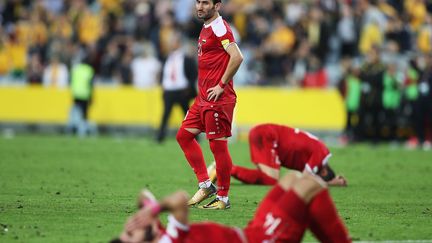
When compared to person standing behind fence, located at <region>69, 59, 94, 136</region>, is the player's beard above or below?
above

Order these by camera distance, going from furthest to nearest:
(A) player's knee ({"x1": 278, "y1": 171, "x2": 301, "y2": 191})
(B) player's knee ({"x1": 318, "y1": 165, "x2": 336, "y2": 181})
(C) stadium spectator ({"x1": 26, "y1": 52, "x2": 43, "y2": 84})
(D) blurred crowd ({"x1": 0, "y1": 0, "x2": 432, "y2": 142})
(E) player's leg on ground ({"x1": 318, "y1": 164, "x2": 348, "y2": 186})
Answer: (C) stadium spectator ({"x1": 26, "y1": 52, "x2": 43, "y2": 84}), (D) blurred crowd ({"x1": 0, "y1": 0, "x2": 432, "y2": 142}), (E) player's leg on ground ({"x1": 318, "y1": 164, "x2": 348, "y2": 186}), (B) player's knee ({"x1": 318, "y1": 165, "x2": 336, "y2": 181}), (A) player's knee ({"x1": 278, "y1": 171, "x2": 301, "y2": 191})

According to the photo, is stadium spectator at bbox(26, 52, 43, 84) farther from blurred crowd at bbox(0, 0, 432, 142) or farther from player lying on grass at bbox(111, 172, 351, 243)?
player lying on grass at bbox(111, 172, 351, 243)

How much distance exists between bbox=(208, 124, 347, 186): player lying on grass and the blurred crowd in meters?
12.2

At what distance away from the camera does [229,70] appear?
1182cm

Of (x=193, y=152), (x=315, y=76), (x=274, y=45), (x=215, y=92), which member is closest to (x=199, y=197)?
(x=193, y=152)

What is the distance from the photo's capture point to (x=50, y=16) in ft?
111

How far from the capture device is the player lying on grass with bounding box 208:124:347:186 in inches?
551

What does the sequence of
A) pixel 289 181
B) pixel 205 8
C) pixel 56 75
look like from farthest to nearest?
pixel 56 75
pixel 205 8
pixel 289 181

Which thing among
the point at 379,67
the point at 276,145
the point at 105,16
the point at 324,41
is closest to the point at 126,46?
the point at 105,16

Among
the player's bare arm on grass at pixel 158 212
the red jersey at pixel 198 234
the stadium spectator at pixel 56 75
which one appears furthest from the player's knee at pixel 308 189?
the stadium spectator at pixel 56 75

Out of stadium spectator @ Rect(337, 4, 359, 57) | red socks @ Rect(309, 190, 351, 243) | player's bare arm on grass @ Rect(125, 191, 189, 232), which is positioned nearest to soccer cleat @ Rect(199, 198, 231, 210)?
red socks @ Rect(309, 190, 351, 243)

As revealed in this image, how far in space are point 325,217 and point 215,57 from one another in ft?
14.8

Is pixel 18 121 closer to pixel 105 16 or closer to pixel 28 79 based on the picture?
pixel 28 79

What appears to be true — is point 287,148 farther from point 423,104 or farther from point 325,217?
point 423,104
